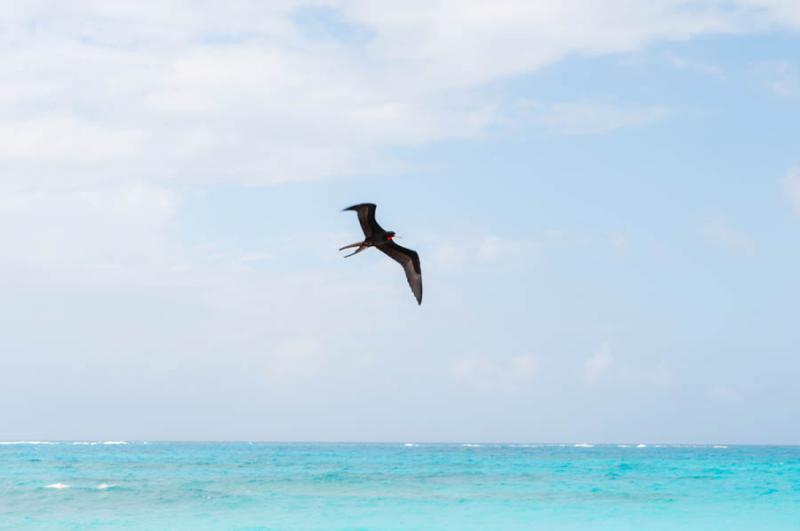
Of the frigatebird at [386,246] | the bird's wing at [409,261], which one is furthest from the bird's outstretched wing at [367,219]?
the bird's wing at [409,261]

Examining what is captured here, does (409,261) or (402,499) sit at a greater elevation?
(409,261)

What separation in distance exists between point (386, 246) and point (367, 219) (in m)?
0.83

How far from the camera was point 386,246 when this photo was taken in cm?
1297

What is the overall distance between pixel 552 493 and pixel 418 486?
4.65 meters

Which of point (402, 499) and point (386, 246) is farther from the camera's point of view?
point (402, 499)

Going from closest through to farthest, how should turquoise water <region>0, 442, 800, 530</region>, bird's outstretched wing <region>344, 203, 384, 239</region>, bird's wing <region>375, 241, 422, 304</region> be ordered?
bird's outstretched wing <region>344, 203, 384, 239</region>
bird's wing <region>375, 241, 422, 304</region>
turquoise water <region>0, 442, 800, 530</region>

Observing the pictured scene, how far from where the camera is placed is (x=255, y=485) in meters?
34.6

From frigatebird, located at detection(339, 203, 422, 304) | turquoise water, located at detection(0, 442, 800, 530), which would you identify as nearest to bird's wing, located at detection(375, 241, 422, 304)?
frigatebird, located at detection(339, 203, 422, 304)

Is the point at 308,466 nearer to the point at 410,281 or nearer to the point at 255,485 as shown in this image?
the point at 255,485

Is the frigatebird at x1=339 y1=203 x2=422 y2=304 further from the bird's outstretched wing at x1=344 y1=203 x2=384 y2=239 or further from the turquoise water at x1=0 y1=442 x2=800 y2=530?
the turquoise water at x1=0 y1=442 x2=800 y2=530

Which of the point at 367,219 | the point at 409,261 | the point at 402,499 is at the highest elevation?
the point at 367,219

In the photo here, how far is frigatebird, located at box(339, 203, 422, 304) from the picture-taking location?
478 inches

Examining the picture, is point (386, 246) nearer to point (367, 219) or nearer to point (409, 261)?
point (409, 261)

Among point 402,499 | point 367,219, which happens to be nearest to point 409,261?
point 367,219
